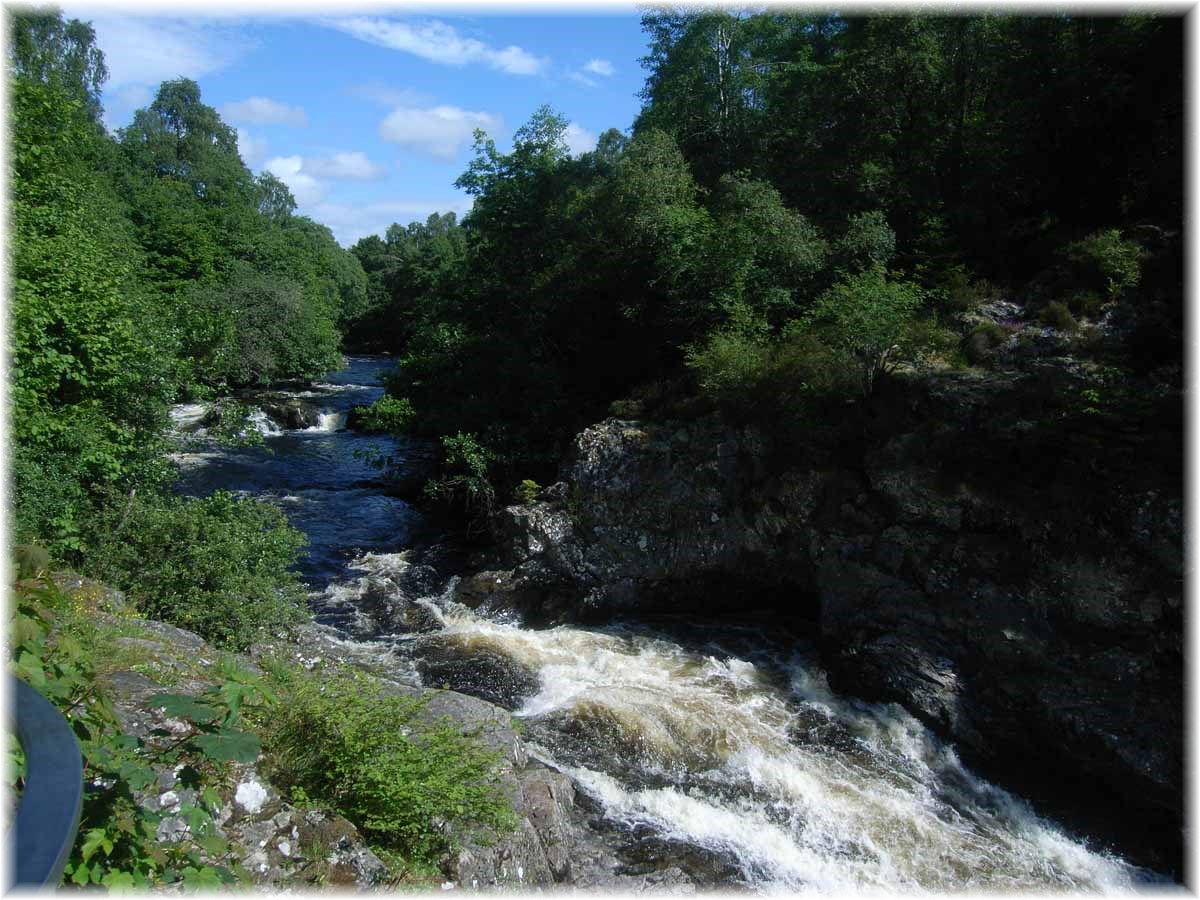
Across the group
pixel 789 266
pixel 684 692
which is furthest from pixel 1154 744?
pixel 789 266

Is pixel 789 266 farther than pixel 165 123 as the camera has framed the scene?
No

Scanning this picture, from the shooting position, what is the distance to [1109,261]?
45.2 ft

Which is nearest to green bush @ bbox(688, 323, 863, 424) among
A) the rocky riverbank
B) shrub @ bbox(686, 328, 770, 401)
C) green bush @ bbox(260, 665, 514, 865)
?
shrub @ bbox(686, 328, 770, 401)

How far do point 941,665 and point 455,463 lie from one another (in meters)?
11.0

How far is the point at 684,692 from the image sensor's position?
1099cm

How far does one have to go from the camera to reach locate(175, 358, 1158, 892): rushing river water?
8203 mm

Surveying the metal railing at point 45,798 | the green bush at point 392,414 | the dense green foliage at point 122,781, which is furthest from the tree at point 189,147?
the metal railing at point 45,798

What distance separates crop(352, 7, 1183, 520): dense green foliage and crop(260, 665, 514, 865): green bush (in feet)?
30.5

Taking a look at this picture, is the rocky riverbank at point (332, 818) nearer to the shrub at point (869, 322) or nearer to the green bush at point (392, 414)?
the shrub at point (869, 322)

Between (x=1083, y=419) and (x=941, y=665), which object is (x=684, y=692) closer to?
(x=941, y=665)

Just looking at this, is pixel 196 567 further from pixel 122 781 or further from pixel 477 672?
pixel 122 781

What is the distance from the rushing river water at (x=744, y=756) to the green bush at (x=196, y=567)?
2.44m

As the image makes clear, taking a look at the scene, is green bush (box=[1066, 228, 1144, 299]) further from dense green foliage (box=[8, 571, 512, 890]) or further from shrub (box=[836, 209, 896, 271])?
dense green foliage (box=[8, 571, 512, 890])

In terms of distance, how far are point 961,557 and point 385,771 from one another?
28.5 ft
